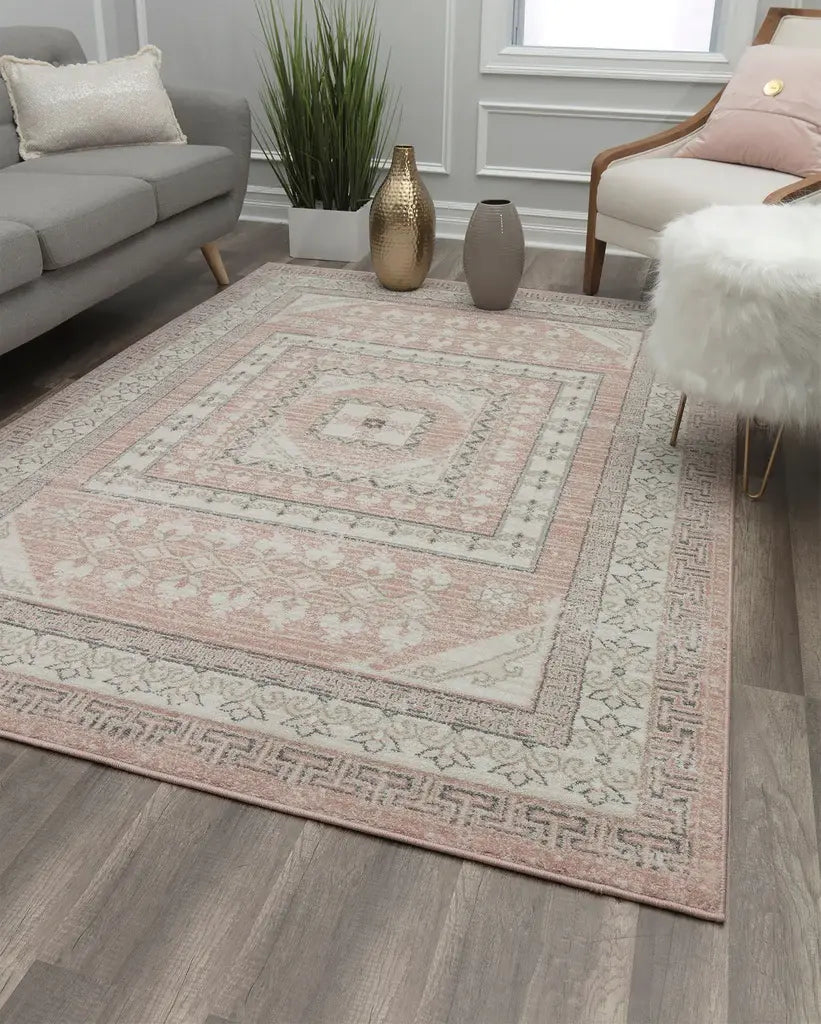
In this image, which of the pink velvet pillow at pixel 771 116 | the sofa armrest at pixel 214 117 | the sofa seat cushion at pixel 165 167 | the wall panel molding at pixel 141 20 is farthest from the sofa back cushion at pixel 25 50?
the pink velvet pillow at pixel 771 116

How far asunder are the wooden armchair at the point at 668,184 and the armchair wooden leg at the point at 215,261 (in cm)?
124

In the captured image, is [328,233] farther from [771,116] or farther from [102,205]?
[771,116]

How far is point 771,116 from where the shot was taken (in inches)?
120

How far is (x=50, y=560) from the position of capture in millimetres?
1872

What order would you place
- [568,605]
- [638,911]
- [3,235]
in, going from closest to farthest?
[638,911]
[568,605]
[3,235]

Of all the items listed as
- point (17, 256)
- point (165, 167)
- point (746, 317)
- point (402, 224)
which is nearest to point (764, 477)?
point (746, 317)

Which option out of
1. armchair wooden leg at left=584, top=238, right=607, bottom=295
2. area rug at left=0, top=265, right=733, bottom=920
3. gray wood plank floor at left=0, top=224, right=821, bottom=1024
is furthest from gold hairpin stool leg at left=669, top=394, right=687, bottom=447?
armchair wooden leg at left=584, top=238, right=607, bottom=295

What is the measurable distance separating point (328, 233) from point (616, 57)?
124cm

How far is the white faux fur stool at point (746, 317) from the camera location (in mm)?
1913

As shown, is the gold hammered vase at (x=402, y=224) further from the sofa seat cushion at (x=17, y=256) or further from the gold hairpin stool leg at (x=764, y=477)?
the gold hairpin stool leg at (x=764, y=477)

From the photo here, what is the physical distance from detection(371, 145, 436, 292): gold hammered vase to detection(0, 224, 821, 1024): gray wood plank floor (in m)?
2.21

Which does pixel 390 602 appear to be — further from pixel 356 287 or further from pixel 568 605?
pixel 356 287

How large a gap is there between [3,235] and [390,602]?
1.33 meters

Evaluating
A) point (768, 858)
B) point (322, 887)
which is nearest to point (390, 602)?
point (322, 887)
